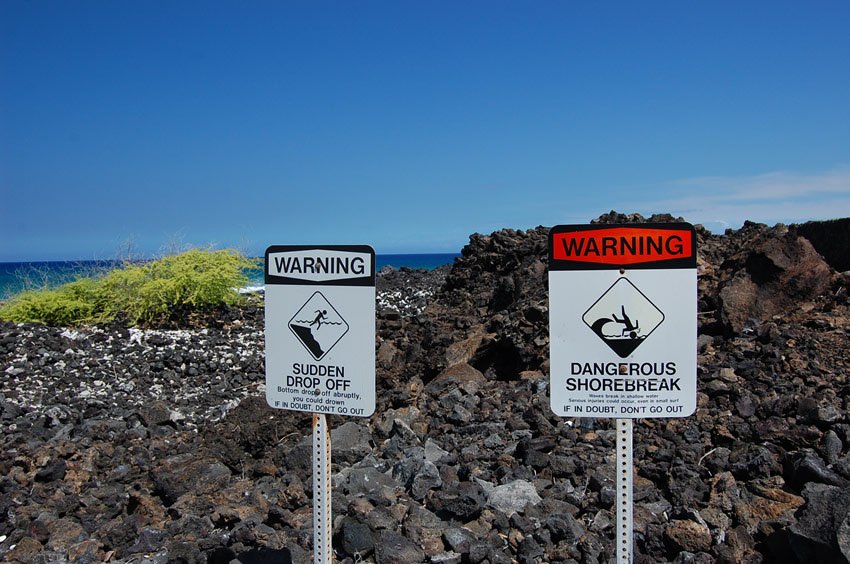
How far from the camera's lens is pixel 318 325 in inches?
144

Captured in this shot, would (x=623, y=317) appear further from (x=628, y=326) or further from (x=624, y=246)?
(x=624, y=246)

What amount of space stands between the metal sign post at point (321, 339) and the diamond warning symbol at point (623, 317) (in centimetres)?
109

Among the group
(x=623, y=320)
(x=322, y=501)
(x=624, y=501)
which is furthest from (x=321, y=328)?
(x=624, y=501)

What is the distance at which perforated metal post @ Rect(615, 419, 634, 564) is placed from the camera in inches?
127

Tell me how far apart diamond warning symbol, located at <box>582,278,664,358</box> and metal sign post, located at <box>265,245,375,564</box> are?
109 centimetres

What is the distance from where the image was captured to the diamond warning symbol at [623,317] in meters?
3.25

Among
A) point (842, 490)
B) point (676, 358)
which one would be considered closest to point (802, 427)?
Answer: point (842, 490)

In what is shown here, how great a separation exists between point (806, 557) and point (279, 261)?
3188mm

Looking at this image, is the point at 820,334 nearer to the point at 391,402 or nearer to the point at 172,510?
the point at 391,402

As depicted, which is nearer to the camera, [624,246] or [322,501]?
[624,246]

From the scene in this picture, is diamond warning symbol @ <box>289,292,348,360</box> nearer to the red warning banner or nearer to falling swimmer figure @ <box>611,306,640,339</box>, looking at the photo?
the red warning banner

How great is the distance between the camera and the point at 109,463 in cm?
630

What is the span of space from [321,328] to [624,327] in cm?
149

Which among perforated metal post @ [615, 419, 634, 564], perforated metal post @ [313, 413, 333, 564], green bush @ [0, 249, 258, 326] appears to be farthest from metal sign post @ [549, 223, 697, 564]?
green bush @ [0, 249, 258, 326]
